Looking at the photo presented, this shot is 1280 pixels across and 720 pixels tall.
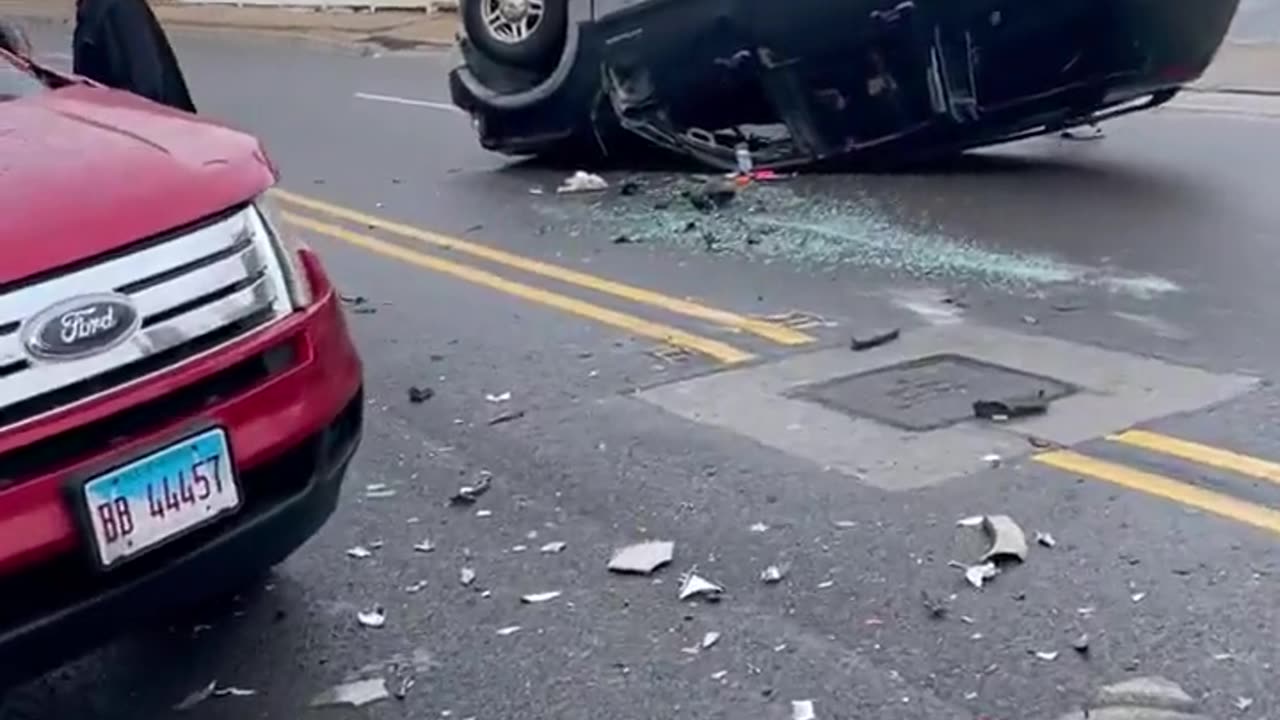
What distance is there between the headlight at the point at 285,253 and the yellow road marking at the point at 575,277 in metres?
2.90

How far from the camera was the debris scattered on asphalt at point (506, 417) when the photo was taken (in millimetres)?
6464

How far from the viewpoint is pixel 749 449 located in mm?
5949

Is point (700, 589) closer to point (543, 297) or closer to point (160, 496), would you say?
point (160, 496)

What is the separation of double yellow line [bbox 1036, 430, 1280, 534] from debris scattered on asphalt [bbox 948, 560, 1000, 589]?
691 mm

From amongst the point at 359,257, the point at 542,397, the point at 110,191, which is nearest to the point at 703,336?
the point at 542,397

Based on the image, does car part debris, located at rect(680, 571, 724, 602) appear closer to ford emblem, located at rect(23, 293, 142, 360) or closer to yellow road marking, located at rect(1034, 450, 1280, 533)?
yellow road marking, located at rect(1034, 450, 1280, 533)

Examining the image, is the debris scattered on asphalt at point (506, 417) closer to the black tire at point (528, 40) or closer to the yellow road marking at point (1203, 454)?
the yellow road marking at point (1203, 454)

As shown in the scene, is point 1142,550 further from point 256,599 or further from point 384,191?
point 384,191

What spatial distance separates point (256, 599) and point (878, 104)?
5.78 meters

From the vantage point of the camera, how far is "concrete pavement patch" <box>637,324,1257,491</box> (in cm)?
→ 577

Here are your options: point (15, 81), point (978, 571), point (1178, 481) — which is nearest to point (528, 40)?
point (15, 81)

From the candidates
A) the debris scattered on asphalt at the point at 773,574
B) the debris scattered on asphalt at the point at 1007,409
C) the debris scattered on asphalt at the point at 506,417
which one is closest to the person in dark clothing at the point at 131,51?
the debris scattered on asphalt at the point at 506,417

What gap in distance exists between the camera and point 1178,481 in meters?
5.40

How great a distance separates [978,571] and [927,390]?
64.7 inches
